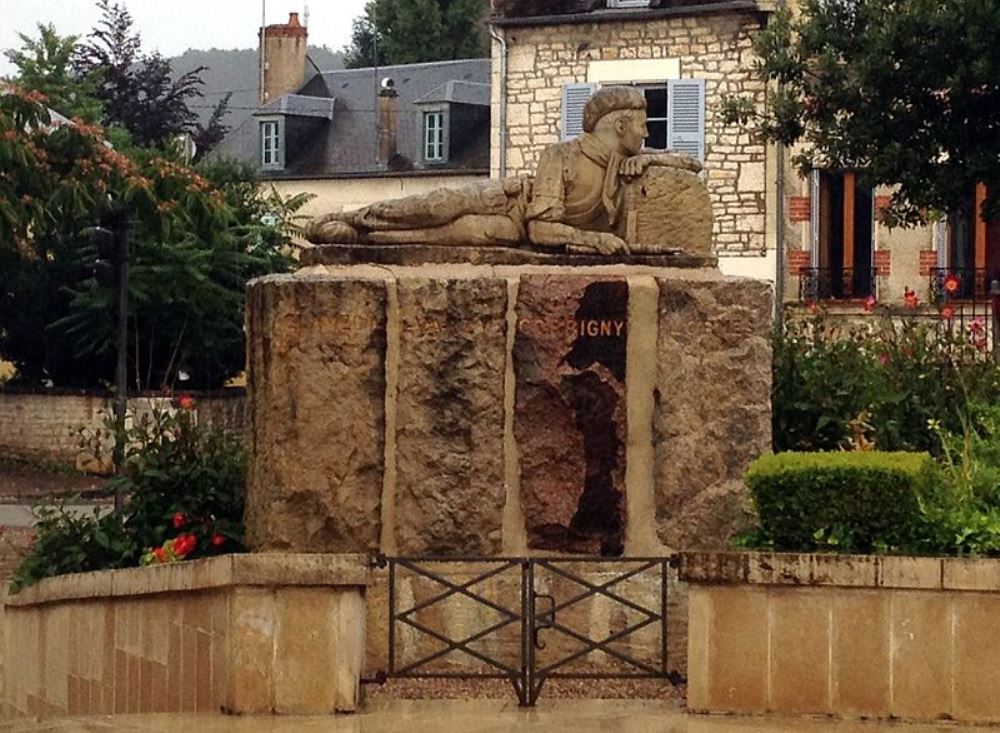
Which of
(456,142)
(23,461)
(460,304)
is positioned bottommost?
(23,461)

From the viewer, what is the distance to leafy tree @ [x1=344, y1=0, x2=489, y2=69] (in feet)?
189

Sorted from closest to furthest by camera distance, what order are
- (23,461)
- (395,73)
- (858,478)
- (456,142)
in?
(858,478)
(23,461)
(456,142)
(395,73)

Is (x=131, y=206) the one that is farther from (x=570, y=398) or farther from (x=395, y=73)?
(x=395, y=73)

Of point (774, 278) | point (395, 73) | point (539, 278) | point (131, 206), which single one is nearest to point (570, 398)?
point (539, 278)

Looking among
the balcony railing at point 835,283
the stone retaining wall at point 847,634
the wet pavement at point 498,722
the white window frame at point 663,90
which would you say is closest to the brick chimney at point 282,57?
the white window frame at point 663,90

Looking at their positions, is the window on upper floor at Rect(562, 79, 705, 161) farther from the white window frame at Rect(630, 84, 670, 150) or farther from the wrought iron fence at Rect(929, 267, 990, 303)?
the wrought iron fence at Rect(929, 267, 990, 303)

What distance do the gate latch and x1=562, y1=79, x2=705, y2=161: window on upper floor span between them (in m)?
25.2

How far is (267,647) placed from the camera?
1130 cm

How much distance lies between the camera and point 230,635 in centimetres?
1138

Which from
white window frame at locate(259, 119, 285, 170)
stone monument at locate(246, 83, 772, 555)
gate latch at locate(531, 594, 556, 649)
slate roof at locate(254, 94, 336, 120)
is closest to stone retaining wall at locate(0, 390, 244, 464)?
white window frame at locate(259, 119, 285, 170)

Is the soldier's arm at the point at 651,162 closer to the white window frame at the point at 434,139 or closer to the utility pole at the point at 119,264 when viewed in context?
the utility pole at the point at 119,264

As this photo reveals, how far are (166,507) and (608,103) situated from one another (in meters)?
3.56

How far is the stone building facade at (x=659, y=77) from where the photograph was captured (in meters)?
37.8

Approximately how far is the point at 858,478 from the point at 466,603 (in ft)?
8.76
